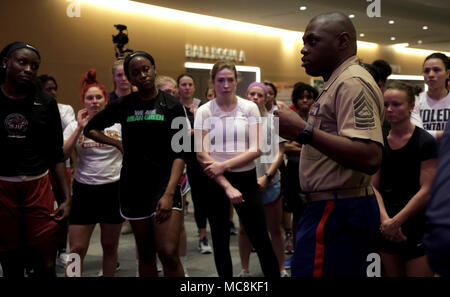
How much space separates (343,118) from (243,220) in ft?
5.55

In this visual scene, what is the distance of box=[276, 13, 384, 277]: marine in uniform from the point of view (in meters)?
1.62

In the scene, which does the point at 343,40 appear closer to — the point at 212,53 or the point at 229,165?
the point at 229,165

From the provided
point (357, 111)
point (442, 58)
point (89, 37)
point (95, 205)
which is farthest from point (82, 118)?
point (89, 37)

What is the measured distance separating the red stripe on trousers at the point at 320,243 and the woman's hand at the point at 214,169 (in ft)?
4.81

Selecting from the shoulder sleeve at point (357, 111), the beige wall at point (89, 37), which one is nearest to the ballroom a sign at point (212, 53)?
the beige wall at point (89, 37)

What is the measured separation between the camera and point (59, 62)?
24.3 feet

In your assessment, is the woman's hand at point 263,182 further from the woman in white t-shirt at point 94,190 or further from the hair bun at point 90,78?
the hair bun at point 90,78

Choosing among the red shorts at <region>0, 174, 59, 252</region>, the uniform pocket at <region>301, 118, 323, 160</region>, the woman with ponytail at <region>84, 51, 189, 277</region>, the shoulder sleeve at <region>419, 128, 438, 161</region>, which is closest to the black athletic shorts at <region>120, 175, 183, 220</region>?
the woman with ponytail at <region>84, 51, 189, 277</region>

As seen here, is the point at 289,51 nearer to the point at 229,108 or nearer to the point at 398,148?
the point at 229,108

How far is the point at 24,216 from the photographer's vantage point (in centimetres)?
259

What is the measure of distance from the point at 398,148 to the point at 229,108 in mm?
1254

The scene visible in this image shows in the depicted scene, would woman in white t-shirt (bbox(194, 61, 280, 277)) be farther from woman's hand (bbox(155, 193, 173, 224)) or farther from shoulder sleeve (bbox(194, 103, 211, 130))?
woman's hand (bbox(155, 193, 173, 224))
